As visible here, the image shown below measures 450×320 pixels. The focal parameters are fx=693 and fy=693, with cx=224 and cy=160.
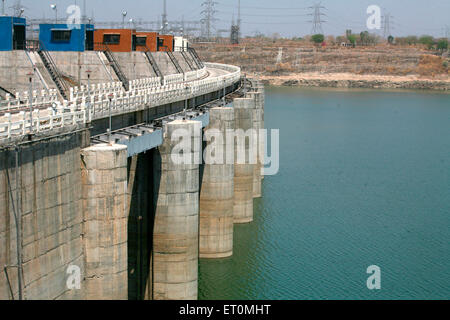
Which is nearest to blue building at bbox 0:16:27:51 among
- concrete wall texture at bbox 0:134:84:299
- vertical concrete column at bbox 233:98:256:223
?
vertical concrete column at bbox 233:98:256:223

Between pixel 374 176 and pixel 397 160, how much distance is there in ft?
32.0

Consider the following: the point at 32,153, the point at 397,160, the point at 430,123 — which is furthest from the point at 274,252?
the point at 430,123

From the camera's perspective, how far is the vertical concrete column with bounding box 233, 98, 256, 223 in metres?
42.6

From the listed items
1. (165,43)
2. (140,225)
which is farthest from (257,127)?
(165,43)

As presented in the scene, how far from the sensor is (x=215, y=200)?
3725 cm

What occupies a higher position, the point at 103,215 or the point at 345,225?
the point at 103,215

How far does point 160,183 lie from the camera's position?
28.6 m

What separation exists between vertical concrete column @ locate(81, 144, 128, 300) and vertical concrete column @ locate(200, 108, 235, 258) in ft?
50.0

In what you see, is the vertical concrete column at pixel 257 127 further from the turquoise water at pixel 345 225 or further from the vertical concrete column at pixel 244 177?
the vertical concrete column at pixel 244 177

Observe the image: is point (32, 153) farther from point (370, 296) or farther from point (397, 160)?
Result: point (397, 160)

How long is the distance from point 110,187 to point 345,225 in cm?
2497

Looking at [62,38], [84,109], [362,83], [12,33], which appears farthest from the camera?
[362,83]

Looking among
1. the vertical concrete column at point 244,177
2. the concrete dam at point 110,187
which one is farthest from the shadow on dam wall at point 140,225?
the vertical concrete column at point 244,177

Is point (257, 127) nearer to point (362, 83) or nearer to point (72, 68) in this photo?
point (72, 68)
